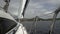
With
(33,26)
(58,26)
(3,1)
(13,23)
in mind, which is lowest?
(58,26)

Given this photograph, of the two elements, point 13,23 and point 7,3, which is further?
point 7,3

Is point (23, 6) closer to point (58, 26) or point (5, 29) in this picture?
point (5, 29)

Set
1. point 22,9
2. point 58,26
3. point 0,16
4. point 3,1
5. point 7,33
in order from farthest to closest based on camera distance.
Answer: point 58,26, point 22,9, point 3,1, point 0,16, point 7,33

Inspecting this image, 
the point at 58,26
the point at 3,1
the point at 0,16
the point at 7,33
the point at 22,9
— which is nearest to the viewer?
the point at 7,33

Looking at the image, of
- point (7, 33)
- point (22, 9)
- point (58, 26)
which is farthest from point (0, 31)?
point (58, 26)

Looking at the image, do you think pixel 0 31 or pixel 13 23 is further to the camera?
pixel 13 23

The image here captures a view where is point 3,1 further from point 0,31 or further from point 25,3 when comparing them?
point 0,31

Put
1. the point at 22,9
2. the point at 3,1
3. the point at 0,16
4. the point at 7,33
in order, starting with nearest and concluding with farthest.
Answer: the point at 7,33 < the point at 0,16 < the point at 3,1 < the point at 22,9

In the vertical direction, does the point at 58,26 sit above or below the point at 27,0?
below

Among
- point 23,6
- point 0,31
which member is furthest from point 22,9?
point 0,31
